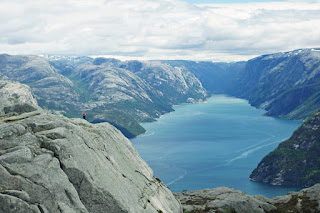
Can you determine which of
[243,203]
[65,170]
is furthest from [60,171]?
[243,203]

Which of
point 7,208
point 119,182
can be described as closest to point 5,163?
point 7,208

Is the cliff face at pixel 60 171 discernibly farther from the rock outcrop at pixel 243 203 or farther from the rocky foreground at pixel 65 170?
the rock outcrop at pixel 243 203

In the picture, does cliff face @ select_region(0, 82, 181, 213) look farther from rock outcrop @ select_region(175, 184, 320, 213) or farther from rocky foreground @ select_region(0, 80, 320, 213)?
rock outcrop @ select_region(175, 184, 320, 213)

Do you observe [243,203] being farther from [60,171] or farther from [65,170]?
[60,171]

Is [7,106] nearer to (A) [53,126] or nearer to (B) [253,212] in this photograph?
(A) [53,126]

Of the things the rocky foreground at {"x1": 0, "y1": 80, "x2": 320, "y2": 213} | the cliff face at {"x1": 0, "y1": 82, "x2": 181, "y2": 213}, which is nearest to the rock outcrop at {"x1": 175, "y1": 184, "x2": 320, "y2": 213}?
the rocky foreground at {"x1": 0, "y1": 80, "x2": 320, "y2": 213}
